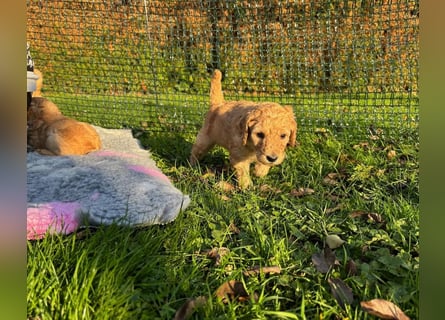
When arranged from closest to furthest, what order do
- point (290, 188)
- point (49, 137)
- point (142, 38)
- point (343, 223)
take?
point (343, 223)
point (290, 188)
point (49, 137)
point (142, 38)

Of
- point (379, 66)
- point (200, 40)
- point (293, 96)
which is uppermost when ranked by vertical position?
point (200, 40)

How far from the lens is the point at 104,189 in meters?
2.35

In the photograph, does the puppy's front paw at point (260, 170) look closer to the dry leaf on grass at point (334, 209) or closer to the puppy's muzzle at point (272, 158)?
the puppy's muzzle at point (272, 158)

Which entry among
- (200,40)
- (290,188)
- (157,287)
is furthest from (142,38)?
(157,287)

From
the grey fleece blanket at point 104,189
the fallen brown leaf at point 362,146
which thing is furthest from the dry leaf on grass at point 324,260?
the fallen brown leaf at point 362,146

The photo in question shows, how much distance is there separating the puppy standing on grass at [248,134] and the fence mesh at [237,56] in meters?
0.87

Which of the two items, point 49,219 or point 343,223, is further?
point 343,223

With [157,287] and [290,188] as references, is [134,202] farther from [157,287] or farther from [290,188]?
[290,188]

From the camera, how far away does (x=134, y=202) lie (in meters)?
2.17

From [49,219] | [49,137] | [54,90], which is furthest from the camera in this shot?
[54,90]

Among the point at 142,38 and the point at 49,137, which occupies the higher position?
the point at 142,38

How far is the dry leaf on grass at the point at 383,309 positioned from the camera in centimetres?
132

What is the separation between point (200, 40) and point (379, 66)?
1.87 metres

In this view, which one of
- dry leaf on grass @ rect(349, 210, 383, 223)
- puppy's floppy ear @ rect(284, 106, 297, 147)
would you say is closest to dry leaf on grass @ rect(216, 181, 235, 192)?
puppy's floppy ear @ rect(284, 106, 297, 147)
